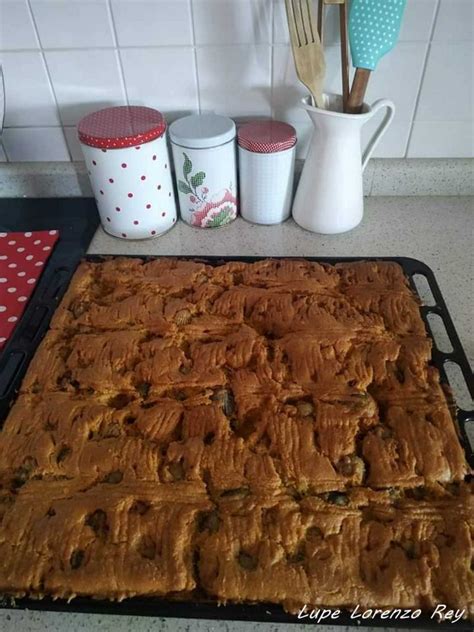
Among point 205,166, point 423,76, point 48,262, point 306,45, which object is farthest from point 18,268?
point 423,76

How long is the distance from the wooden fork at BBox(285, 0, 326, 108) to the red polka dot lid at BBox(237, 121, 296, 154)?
79 millimetres

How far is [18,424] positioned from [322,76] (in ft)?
2.22

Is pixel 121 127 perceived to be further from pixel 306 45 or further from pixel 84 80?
pixel 306 45

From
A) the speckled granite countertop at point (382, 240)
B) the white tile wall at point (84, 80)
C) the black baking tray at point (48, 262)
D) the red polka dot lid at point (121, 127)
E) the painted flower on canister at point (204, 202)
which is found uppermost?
the white tile wall at point (84, 80)

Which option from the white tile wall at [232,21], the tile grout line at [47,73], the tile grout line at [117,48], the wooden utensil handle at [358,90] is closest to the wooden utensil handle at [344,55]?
the wooden utensil handle at [358,90]

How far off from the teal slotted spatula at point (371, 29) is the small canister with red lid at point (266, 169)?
0.52ft

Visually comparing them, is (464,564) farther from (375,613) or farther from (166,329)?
(166,329)

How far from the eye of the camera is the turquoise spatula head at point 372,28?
727 mm

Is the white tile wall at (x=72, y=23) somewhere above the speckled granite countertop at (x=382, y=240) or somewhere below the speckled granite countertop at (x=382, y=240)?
above

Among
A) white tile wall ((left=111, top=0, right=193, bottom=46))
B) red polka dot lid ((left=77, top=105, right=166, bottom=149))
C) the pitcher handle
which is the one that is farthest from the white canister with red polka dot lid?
the pitcher handle

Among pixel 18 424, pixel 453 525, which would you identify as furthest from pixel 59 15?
pixel 453 525

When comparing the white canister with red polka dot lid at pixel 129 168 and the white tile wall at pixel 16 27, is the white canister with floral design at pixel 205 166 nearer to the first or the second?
the white canister with red polka dot lid at pixel 129 168

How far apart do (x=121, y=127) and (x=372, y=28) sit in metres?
0.41

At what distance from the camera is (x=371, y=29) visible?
2.42ft
